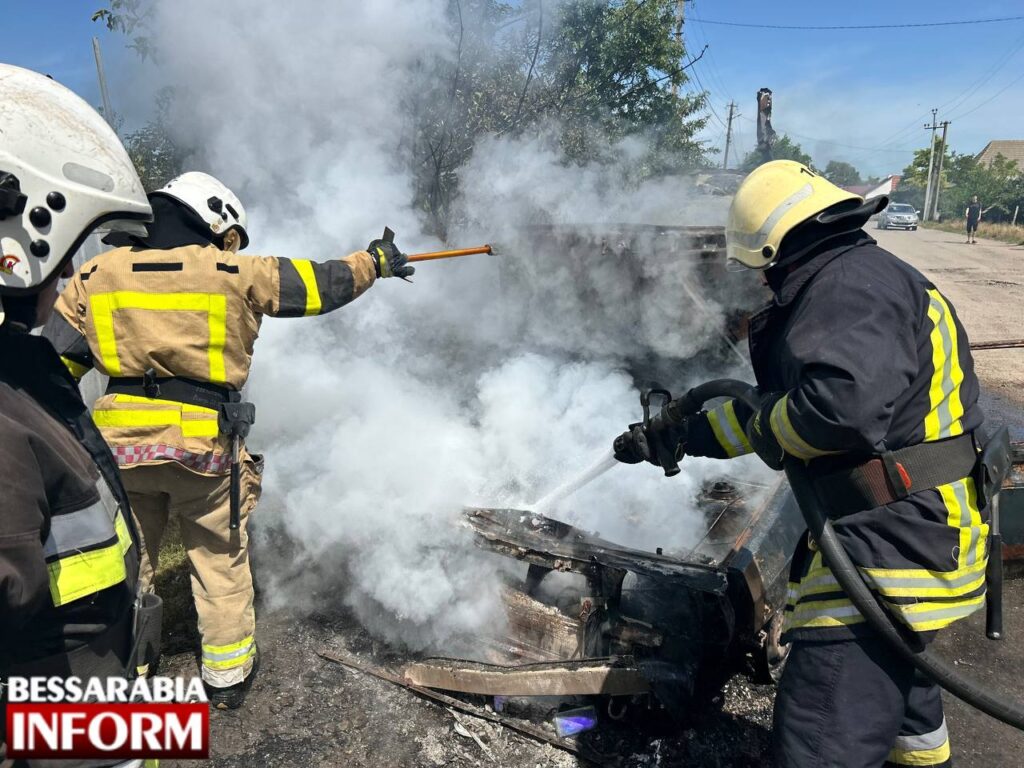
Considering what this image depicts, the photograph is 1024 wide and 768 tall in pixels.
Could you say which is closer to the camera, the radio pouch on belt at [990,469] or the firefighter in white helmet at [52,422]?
the firefighter in white helmet at [52,422]

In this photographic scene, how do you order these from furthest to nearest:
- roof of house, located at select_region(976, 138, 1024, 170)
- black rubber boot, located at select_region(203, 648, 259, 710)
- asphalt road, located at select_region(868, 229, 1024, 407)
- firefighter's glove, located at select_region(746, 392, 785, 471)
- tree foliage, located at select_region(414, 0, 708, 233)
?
roof of house, located at select_region(976, 138, 1024, 170) < asphalt road, located at select_region(868, 229, 1024, 407) < tree foliage, located at select_region(414, 0, 708, 233) < black rubber boot, located at select_region(203, 648, 259, 710) < firefighter's glove, located at select_region(746, 392, 785, 471)

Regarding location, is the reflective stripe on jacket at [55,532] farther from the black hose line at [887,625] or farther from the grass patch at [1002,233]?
the grass patch at [1002,233]

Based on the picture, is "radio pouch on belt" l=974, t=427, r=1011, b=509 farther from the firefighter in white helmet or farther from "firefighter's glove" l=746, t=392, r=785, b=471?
the firefighter in white helmet

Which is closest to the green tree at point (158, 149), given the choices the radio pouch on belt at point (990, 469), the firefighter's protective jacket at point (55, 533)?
the firefighter's protective jacket at point (55, 533)

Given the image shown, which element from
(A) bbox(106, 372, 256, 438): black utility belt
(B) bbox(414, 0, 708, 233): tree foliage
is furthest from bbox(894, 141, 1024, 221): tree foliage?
(A) bbox(106, 372, 256, 438): black utility belt

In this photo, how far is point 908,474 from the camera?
1648mm

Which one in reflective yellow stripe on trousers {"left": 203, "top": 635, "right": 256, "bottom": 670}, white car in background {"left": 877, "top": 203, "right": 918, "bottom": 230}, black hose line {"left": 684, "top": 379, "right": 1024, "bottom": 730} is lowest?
reflective yellow stripe on trousers {"left": 203, "top": 635, "right": 256, "bottom": 670}

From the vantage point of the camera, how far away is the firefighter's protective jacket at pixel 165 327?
2.49 metres

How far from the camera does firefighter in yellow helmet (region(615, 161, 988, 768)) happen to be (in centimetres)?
158

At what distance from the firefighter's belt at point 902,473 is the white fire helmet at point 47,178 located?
1.82 m

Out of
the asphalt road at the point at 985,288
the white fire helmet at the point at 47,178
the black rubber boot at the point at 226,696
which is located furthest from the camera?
the asphalt road at the point at 985,288

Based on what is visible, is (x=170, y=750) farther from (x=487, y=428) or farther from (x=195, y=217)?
(x=487, y=428)

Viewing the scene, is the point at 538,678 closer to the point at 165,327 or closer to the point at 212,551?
the point at 212,551

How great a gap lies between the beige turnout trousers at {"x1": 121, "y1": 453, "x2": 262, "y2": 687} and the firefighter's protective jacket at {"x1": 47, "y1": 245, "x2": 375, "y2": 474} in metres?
0.13
